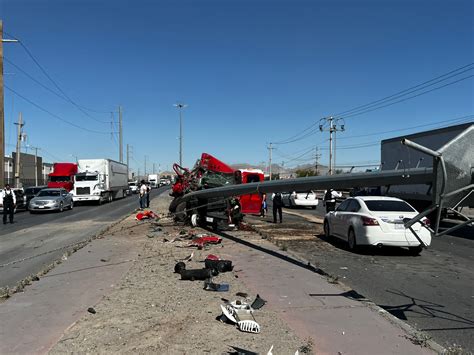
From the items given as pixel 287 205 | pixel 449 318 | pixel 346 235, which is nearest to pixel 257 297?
pixel 449 318

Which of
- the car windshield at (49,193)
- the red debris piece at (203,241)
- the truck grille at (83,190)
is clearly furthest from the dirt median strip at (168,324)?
the truck grille at (83,190)

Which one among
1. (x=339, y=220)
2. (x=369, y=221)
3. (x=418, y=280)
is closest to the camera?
(x=418, y=280)

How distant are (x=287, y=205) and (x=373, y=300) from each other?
27152 mm

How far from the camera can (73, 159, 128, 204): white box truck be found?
35.6 meters

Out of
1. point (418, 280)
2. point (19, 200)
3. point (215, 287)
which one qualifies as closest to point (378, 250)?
point (418, 280)

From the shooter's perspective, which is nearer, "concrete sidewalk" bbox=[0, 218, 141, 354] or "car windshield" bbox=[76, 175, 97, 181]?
"concrete sidewalk" bbox=[0, 218, 141, 354]

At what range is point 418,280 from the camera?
27.1ft

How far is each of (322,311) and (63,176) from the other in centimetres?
3562

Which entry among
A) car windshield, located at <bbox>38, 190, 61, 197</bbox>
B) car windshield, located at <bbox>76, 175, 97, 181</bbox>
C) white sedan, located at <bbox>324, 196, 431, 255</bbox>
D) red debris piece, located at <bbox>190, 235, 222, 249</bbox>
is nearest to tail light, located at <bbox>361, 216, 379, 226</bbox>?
white sedan, located at <bbox>324, 196, 431, 255</bbox>

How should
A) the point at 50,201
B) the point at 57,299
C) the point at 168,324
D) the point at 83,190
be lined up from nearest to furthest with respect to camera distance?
1. the point at 168,324
2. the point at 57,299
3. the point at 50,201
4. the point at 83,190

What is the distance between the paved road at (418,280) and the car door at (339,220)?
38 centimetres

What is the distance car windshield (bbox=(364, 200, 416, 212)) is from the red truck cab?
3007cm

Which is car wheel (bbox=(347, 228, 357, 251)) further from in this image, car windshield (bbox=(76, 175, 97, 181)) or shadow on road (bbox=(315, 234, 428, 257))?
car windshield (bbox=(76, 175, 97, 181))

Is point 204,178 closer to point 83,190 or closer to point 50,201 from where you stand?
point 50,201
